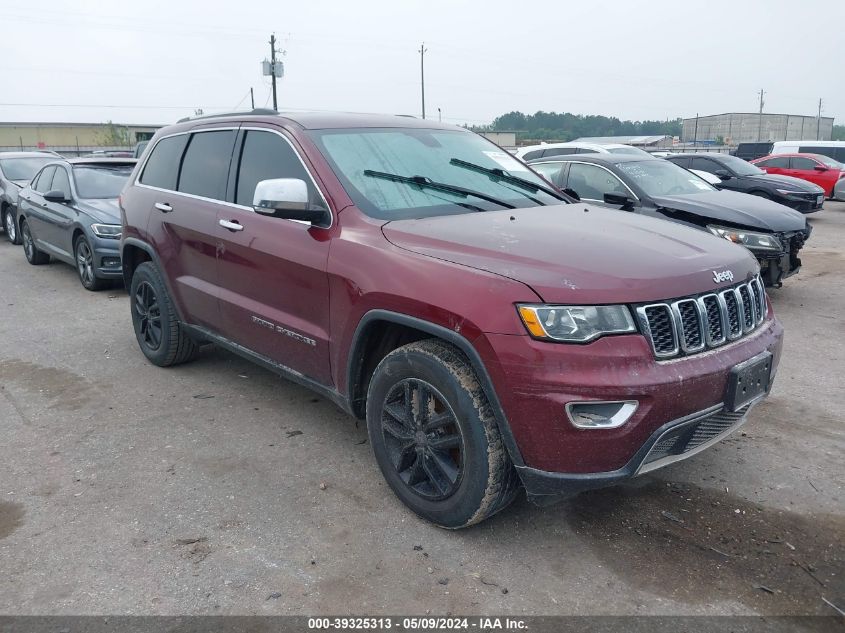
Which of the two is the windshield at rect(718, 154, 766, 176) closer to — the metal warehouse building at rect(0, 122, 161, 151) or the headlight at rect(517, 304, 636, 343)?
the headlight at rect(517, 304, 636, 343)

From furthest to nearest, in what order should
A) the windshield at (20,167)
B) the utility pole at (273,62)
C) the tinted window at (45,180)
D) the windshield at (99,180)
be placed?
the utility pole at (273,62), the windshield at (20,167), the tinted window at (45,180), the windshield at (99,180)

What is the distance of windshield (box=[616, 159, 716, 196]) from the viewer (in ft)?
26.2

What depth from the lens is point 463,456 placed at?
297 centimetres

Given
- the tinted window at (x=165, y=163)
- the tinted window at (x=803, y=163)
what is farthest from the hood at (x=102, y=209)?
the tinted window at (x=803, y=163)

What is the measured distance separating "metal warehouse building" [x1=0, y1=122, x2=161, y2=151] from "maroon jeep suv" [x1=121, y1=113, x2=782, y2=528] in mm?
66089

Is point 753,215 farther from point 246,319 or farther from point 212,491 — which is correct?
point 212,491

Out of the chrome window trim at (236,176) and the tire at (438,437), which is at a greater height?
the chrome window trim at (236,176)

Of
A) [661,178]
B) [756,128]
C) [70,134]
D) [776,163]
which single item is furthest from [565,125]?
[661,178]

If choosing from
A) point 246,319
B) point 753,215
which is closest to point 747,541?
point 246,319

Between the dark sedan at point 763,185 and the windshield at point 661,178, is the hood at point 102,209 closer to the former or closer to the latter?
the windshield at point 661,178

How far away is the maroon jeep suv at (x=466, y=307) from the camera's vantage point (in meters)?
2.70

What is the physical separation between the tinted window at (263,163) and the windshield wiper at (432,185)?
373 mm

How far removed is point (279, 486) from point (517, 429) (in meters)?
1.50

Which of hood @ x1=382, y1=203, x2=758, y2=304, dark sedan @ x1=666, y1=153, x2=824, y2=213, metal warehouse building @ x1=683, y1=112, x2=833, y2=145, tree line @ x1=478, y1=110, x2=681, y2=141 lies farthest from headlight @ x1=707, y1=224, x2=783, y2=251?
tree line @ x1=478, y1=110, x2=681, y2=141
